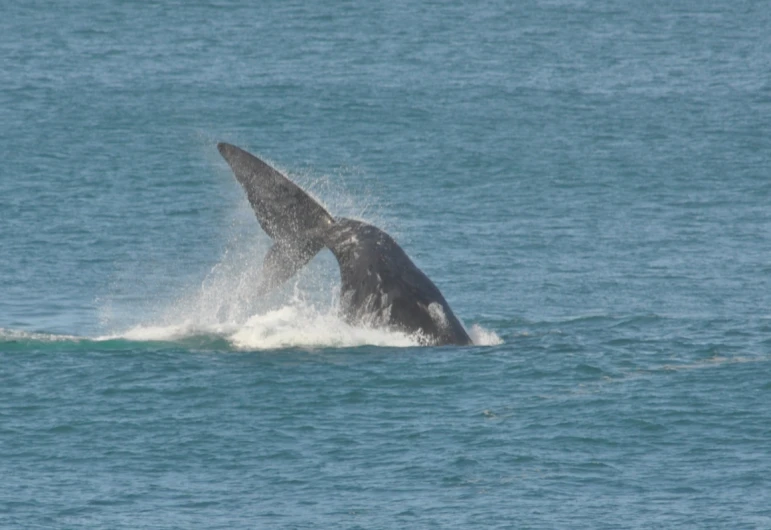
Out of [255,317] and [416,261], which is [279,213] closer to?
[255,317]

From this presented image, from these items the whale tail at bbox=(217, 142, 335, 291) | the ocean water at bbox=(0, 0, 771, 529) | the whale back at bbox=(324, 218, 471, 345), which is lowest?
the ocean water at bbox=(0, 0, 771, 529)

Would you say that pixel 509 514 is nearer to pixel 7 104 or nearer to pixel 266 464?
pixel 266 464

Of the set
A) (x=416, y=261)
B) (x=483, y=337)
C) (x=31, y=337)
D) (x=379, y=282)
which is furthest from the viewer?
(x=416, y=261)

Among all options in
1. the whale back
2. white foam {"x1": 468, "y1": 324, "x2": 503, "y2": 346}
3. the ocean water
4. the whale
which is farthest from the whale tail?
white foam {"x1": 468, "y1": 324, "x2": 503, "y2": 346}

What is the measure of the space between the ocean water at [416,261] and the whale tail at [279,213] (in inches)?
66.4

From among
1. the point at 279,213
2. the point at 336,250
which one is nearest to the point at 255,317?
the point at 336,250

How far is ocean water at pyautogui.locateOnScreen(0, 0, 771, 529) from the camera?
870 inches

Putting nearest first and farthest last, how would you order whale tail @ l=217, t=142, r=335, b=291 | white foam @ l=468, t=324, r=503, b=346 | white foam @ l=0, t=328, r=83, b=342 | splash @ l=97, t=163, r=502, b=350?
whale tail @ l=217, t=142, r=335, b=291, splash @ l=97, t=163, r=502, b=350, white foam @ l=468, t=324, r=503, b=346, white foam @ l=0, t=328, r=83, b=342

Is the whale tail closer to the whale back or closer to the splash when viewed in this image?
the whale back

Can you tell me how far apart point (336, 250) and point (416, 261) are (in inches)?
508

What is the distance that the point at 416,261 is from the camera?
3953 centimetres

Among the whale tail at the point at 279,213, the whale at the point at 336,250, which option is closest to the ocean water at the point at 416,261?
the whale at the point at 336,250

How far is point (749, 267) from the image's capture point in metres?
38.9

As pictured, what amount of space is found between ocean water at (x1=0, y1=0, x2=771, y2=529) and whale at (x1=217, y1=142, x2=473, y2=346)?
2.57 feet
